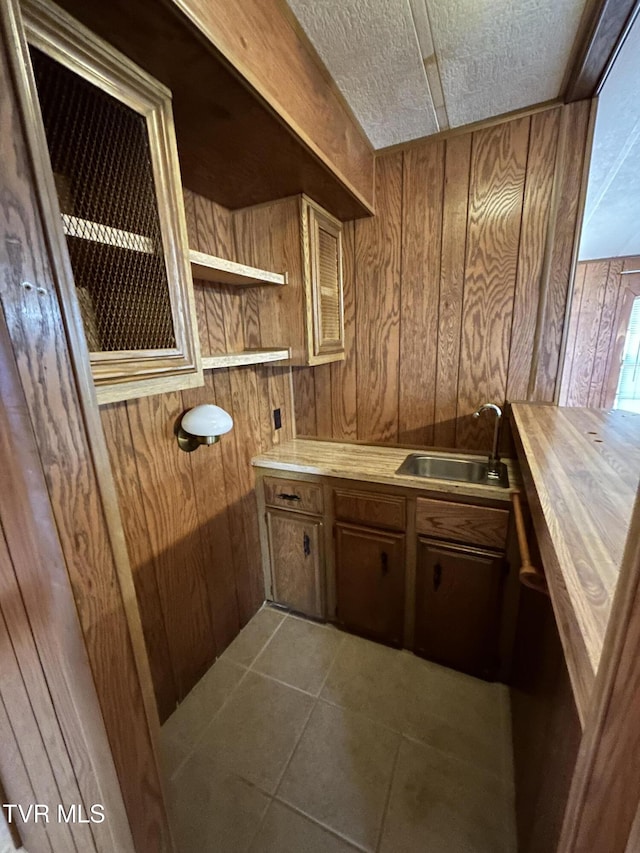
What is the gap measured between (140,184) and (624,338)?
5.31 meters

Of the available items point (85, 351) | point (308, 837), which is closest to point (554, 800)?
point (308, 837)

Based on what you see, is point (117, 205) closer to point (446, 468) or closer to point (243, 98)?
point (243, 98)

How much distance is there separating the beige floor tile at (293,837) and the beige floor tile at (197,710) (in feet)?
1.37

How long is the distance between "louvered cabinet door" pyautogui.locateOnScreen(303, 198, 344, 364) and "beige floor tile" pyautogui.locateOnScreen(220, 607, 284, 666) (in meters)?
1.51

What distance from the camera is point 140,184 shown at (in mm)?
879

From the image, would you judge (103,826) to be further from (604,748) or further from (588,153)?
(588,153)

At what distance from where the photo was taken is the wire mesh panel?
75 centimetres

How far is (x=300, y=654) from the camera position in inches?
68.7

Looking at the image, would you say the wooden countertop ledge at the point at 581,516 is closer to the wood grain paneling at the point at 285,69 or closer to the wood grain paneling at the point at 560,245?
the wood grain paneling at the point at 560,245

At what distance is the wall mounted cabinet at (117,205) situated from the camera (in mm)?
714

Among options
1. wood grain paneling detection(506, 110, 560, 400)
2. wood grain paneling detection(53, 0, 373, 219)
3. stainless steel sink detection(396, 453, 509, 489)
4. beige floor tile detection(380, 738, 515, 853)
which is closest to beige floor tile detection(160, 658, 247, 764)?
beige floor tile detection(380, 738, 515, 853)

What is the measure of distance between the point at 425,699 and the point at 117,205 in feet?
7.00

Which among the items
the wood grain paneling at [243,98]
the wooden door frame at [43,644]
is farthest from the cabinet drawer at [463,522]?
the wood grain paneling at [243,98]

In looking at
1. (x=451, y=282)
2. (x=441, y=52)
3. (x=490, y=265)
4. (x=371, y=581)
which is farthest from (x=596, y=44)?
(x=371, y=581)
